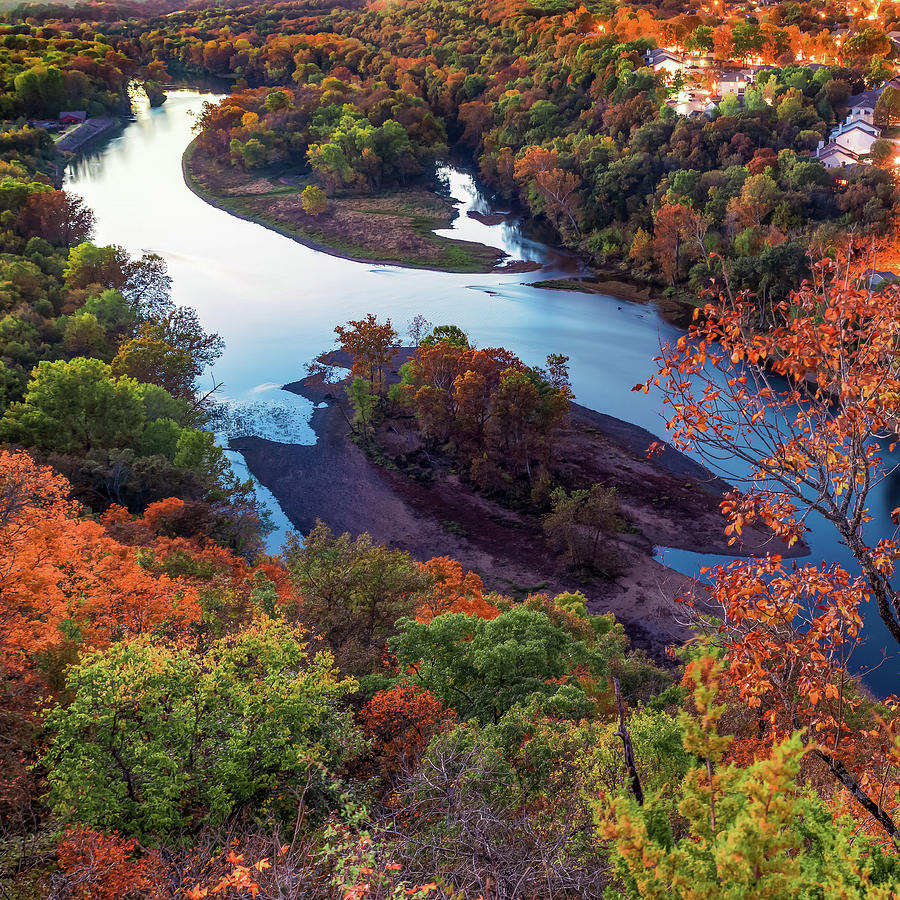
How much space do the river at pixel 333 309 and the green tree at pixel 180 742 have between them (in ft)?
78.0

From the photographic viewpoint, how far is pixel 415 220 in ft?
261

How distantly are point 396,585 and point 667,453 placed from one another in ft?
80.9

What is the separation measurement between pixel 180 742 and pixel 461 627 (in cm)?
698

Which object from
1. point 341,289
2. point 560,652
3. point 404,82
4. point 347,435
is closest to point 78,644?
point 560,652

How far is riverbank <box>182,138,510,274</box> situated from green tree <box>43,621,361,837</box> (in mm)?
58548

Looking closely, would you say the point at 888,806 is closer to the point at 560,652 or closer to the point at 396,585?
the point at 560,652

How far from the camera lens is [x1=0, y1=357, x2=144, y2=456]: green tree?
107 feet

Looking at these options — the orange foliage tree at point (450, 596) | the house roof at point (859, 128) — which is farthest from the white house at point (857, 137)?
the orange foliage tree at point (450, 596)

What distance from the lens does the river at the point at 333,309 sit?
1773 inches

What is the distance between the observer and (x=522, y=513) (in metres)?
38.8

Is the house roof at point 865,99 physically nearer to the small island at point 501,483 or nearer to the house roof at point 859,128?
the house roof at point 859,128

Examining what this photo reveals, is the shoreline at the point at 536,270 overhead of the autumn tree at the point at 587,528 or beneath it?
overhead

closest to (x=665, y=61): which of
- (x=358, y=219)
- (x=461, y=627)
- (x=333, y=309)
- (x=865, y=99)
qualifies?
(x=865, y=99)

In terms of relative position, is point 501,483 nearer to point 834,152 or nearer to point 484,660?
point 484,660
